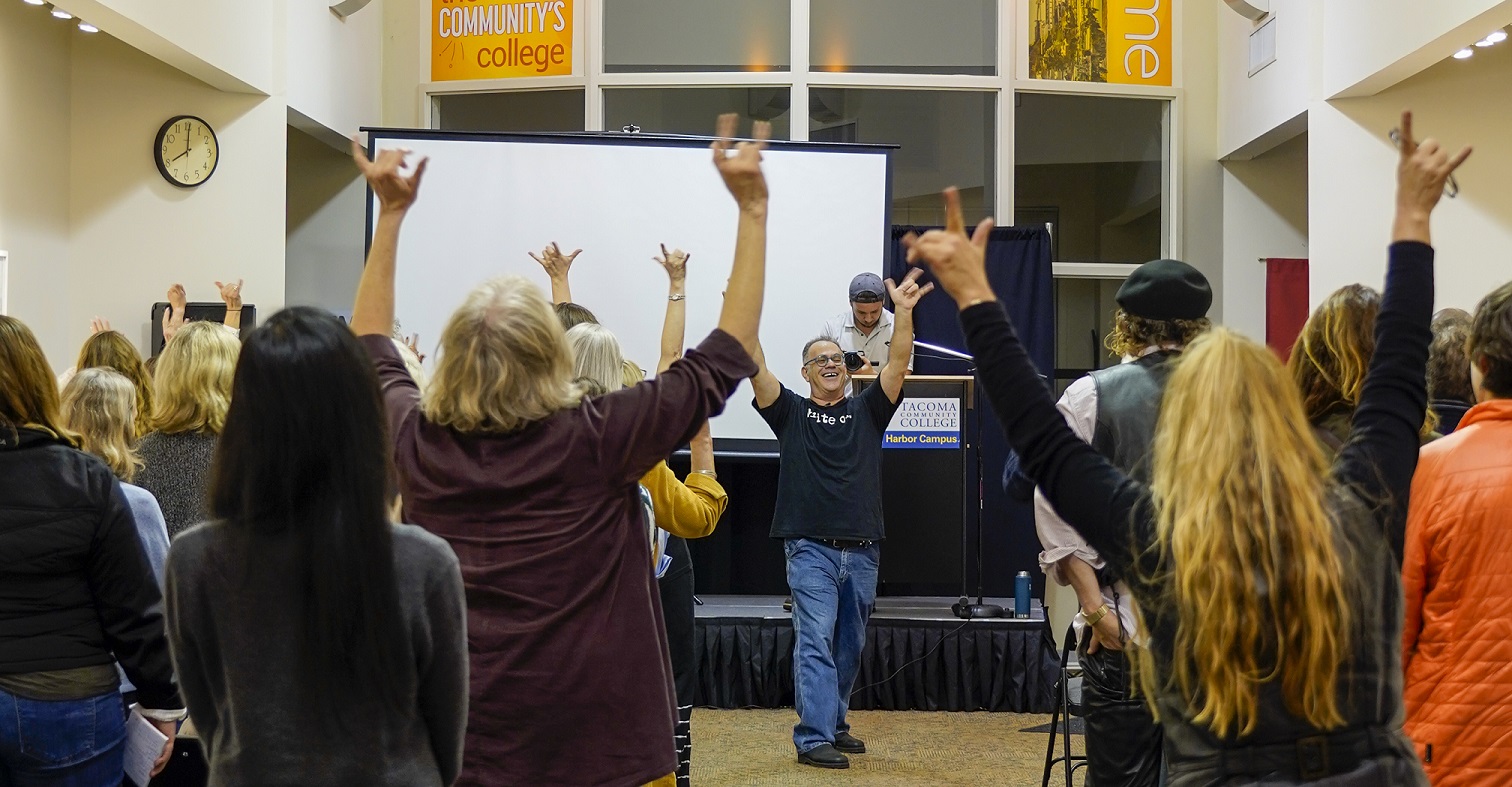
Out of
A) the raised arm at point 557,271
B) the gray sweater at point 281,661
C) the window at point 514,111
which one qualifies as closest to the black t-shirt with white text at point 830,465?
the raised arm at point 557,271

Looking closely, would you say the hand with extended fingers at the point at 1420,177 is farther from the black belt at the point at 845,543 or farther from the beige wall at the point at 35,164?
the beige wall at the point at 35,164

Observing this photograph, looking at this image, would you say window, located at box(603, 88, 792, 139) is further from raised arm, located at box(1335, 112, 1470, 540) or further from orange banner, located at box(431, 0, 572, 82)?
raised arm, located at box(1335, 112, 1470, 540)

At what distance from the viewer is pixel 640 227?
24.8 feet

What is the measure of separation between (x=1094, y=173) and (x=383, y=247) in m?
7.44

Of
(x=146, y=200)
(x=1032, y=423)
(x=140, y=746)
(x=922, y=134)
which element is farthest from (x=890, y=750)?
(x=146, y=200)

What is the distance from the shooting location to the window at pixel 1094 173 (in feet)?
28.7

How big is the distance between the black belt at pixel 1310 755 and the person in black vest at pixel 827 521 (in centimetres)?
360

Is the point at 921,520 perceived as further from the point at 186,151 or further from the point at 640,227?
the point at 186,151

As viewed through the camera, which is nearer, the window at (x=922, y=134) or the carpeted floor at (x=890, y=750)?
the carpeted floor at (x=890, y=750)

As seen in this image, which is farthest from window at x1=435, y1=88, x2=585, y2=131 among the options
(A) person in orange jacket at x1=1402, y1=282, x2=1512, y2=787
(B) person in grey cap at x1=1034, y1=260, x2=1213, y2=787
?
(A) person in orange jacket at x1=1402, y1=282, x2=1512, y2=787

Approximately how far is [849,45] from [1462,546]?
703cm

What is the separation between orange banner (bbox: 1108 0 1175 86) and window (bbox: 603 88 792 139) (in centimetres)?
215

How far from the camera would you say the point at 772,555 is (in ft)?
25.3

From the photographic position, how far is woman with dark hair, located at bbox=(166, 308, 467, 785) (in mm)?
1459
